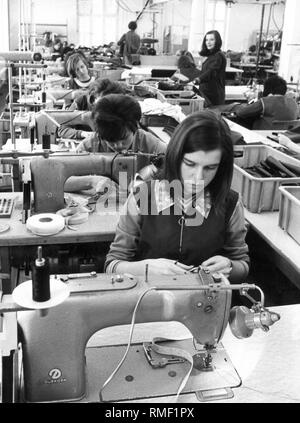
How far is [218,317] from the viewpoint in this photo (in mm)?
1213

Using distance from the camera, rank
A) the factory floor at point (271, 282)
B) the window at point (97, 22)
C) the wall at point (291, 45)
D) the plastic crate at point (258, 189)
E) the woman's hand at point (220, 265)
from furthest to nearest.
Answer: the window at point (97, 22)
the wall at point (291, 45)
the factory floor at point (271, 282)
the plastic crate at point (258, 189)
the woman's hand at point (220, 265)

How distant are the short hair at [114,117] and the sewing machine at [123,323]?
1.31m

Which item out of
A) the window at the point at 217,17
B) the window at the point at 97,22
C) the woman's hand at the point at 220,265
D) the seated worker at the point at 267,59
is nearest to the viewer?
the woman's hand at the point at 220,265

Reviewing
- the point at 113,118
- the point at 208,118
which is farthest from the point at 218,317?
the point at 113,118

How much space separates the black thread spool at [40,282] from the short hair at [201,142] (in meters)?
0.77

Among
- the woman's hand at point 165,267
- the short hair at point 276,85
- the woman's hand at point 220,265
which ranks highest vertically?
the short hair at point 276,85

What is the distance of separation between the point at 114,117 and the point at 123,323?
1448mm

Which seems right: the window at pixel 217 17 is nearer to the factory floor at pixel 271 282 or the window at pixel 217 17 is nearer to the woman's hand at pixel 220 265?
the factory floor at pixel 271 282

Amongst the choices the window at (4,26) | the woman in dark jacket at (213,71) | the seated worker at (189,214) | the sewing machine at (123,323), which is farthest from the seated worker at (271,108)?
the window at (4,26)

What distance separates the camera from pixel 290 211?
2145mm

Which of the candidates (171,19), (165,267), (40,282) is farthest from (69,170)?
(171,19)

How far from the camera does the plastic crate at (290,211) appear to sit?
2086mm

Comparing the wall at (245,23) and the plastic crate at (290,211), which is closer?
the plastic crate at (290,211)

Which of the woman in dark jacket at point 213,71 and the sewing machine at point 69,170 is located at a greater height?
the woman in dark jacket at point 213,71
